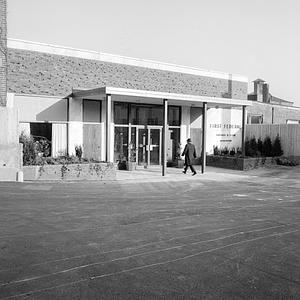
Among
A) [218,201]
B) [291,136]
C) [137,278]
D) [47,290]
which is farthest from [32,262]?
[291,136]

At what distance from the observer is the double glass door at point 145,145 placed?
2255 centimetres

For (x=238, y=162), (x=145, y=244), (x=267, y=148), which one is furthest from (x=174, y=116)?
(x=145, y=244)

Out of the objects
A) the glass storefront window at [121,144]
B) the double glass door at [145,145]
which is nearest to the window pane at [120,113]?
the glass storefront window at [121,144]

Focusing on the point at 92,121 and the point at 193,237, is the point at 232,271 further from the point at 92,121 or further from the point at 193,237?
A: the point at 92,121

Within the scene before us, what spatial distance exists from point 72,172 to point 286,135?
15.2m

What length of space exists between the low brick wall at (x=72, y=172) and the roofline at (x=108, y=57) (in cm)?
644

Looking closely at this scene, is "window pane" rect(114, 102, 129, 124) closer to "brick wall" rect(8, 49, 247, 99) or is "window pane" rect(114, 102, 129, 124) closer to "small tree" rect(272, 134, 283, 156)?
"brick wall" rect(8, 49, 247, 99)

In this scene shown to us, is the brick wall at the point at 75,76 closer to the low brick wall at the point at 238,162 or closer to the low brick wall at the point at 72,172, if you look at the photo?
the low brick wall at the point at 238,162

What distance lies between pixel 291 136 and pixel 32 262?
22.3 metres

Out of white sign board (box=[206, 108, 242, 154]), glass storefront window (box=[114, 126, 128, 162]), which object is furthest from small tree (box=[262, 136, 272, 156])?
glass storefront window (box=[114, 126, 128, 162])

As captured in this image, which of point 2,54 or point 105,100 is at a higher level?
point 2,54

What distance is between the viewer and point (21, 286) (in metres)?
4.95

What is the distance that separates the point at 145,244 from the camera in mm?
7027

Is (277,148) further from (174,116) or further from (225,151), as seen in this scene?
(174,116)
